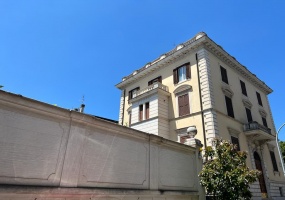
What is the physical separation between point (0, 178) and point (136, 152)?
4210 millimetres

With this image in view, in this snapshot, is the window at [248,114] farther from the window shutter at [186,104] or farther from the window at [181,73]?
the window at [181,73]

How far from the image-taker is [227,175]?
8.97 meters

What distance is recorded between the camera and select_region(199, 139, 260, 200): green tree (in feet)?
28.8

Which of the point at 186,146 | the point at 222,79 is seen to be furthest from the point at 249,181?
the point at 222,79

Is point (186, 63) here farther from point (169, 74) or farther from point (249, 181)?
point (249, 181)

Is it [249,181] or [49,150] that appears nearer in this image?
[49,150]

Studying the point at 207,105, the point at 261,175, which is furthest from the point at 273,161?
the point at 207,105

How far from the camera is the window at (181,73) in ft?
64.1

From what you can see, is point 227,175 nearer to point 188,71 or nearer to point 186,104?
point 186,104

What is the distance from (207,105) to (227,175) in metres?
8.43

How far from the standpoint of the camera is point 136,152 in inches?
294

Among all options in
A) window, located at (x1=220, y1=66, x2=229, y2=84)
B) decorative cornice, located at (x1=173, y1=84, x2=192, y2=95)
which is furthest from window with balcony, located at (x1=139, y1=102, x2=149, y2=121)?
window, located at (x1=220, y1=66, x2=229, y2=84)

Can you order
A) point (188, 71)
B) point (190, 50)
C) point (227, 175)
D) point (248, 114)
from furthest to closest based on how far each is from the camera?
point (248, 114), point (190, 50), point (188, 71), point (227, 175)

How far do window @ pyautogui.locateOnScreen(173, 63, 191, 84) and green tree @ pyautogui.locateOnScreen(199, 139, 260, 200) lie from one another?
10425 mm
